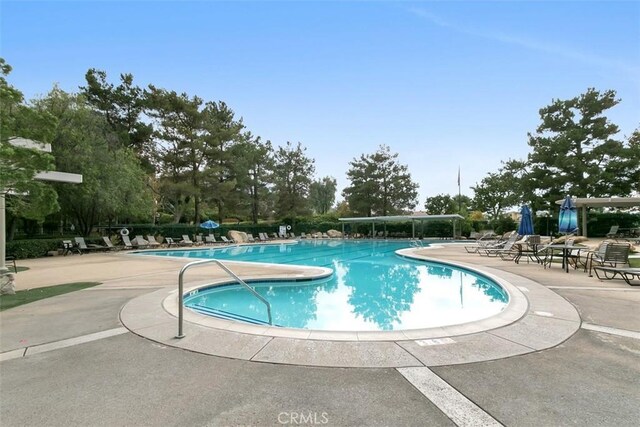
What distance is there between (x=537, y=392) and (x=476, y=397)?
0.53 metres

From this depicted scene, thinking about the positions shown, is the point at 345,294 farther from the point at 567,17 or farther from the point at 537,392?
the point at 567,17

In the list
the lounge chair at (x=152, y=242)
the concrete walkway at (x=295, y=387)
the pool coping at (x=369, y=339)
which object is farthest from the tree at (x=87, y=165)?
the concrete walkway at (x=295, y=387)

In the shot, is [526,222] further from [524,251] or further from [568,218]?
[568,218]

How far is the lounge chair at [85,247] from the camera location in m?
17.5

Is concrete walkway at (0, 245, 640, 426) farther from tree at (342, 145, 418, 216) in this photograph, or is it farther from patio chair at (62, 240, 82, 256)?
tree at (342, 145, 418, 216)

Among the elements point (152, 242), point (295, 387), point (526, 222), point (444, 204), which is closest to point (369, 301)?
point (295, 387)

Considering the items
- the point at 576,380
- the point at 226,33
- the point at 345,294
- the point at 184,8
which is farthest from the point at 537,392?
the point at 226,33

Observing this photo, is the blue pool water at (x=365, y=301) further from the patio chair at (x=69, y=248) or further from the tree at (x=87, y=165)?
the tree at (x=87, y=165)

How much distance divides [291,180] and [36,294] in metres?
27.9

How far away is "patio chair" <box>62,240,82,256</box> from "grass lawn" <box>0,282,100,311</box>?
36.6ft

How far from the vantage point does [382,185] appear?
34438mm

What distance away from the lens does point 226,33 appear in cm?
1120

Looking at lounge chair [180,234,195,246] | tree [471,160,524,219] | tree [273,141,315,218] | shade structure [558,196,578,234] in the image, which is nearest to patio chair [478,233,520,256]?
shade structure [558,196,578,234]

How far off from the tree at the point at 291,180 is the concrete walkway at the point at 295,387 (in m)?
29.6
